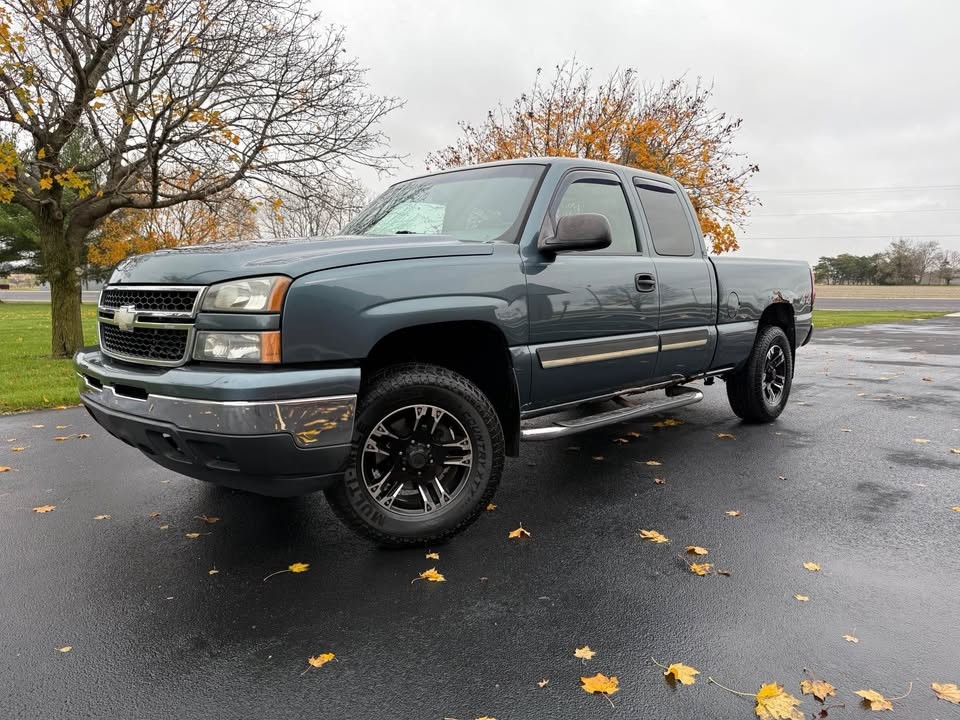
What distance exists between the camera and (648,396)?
7.16 m

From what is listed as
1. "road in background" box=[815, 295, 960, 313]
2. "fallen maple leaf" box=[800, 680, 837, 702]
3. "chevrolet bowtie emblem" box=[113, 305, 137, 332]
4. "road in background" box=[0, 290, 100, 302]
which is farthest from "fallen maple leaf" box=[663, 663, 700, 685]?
"road in background" box=[0, 290, 100, 302]

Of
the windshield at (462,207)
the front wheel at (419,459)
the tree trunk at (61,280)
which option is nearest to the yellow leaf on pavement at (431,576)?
the front wheel at (419,459)

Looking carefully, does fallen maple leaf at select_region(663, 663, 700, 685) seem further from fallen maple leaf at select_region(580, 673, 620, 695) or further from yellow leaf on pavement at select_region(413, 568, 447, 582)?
yellow leaf on pavement at select_region(413, 568, 447, 582)

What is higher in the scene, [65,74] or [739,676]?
[65,74]

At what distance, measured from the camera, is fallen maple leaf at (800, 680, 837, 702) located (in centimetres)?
215

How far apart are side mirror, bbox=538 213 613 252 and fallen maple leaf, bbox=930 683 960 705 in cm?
236

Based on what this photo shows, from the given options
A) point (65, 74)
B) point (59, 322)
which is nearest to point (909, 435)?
point (65, 74)

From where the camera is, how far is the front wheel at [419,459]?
305 cm

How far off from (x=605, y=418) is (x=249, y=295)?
7.68 ft

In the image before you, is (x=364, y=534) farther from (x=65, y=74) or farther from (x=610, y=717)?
(x=65, y=74)

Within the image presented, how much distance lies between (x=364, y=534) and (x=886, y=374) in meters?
9.14

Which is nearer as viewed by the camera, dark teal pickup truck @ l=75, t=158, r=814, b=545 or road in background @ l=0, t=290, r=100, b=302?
dark teal pickup truck @ l=75, t=158, r=814, b=545

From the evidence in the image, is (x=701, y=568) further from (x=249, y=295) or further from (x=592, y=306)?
(x=249, y=295)

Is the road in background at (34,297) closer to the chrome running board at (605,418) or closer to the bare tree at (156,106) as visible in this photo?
the bare tree at (156,106)
